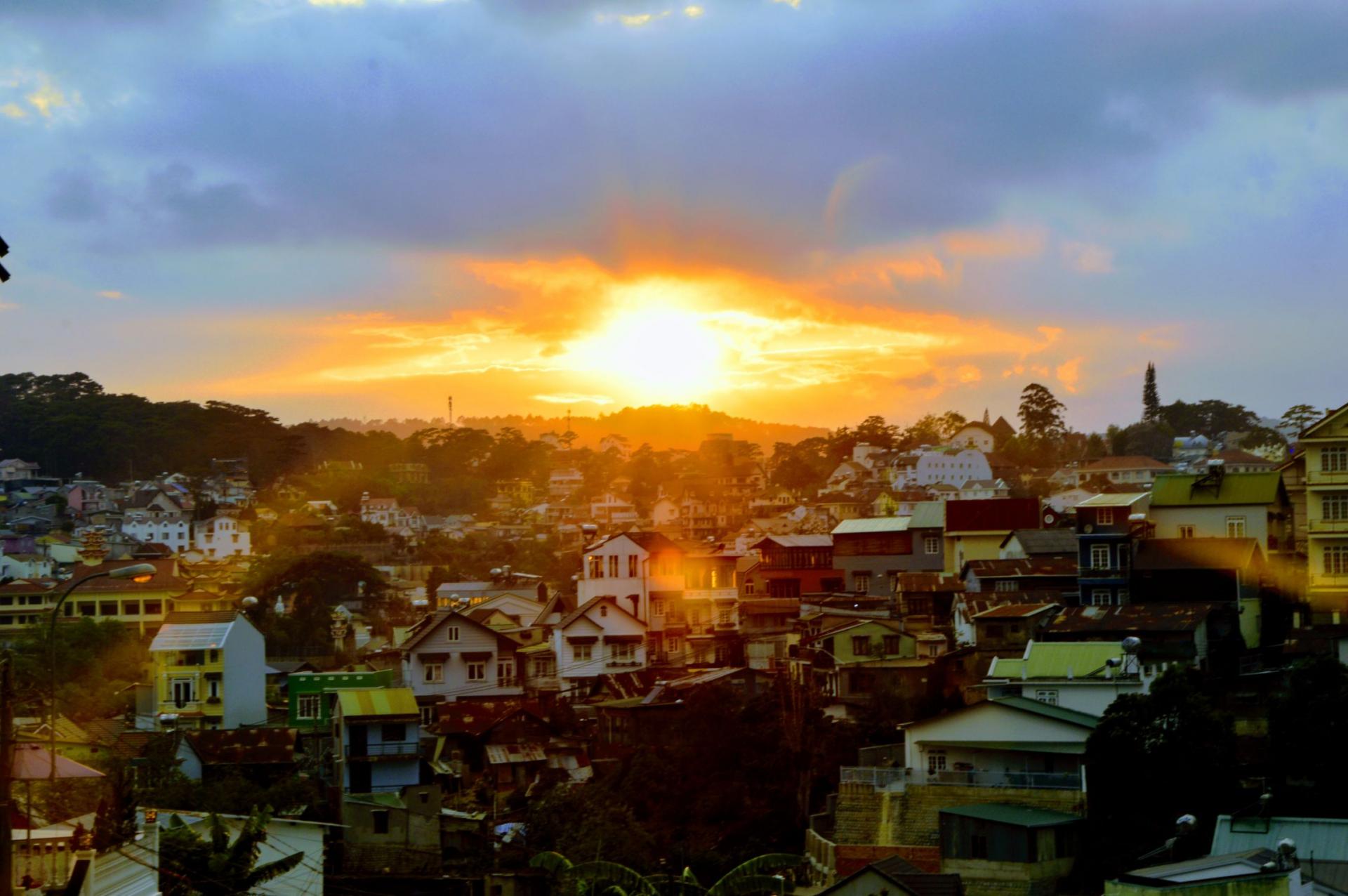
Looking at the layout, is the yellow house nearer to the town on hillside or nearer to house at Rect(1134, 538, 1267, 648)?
the town on hillside

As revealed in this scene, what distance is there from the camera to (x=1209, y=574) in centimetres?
3462

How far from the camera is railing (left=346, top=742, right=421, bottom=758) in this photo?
32375 mm

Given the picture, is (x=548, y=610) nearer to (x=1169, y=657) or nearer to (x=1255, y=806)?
(x=1169, y=657)

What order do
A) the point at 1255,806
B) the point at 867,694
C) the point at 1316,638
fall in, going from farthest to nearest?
the point at 867,694 → the point at 1316,638 → the point at 1255,806

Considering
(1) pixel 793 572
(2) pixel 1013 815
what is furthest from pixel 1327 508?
(1) pixel 793 572

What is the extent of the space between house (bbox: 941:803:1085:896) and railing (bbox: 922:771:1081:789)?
0.62 m

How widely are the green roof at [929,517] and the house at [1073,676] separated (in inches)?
673

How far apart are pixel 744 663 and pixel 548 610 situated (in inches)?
276

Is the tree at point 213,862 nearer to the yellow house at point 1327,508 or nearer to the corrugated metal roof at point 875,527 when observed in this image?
the yellow house at point 1327,508

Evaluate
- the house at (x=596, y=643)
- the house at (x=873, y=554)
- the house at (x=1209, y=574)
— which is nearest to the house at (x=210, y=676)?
the house at (x=596, y=643)

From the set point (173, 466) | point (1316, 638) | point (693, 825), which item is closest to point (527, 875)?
point (693, 825)

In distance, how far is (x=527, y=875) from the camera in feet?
96.0

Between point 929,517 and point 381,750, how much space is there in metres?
22.8

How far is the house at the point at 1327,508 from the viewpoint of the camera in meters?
35.0
